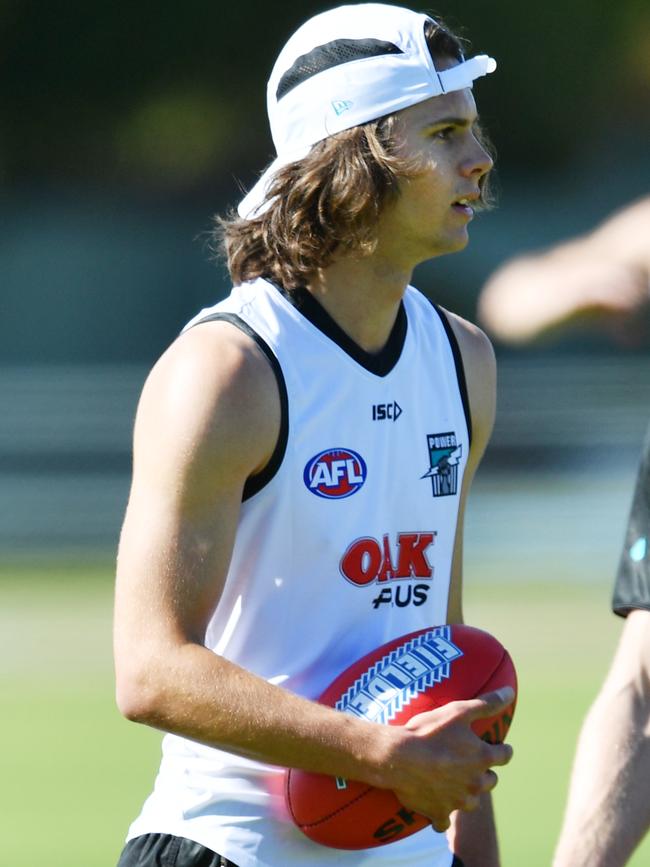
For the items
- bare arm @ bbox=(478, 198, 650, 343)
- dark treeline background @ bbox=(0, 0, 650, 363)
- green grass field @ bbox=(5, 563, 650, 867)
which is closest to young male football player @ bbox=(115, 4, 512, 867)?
bare arm @ bbox=(478, 198, 650, 343)

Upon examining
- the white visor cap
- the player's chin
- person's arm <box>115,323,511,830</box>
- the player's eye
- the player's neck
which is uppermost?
the white visor cap

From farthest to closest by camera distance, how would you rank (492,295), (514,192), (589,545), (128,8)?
(128,8) → (514,192) → (589,545) → (492,295)

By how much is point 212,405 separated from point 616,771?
1.76 metres

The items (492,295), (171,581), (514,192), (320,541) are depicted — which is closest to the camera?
(171,581)

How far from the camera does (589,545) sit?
11.6m

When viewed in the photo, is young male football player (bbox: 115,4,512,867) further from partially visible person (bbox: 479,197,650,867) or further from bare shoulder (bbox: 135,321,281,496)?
partially visible person (bbox: 479,197,650,867)

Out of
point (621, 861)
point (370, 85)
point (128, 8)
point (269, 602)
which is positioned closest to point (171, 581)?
point (269, 602)

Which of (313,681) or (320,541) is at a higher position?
(320,541)

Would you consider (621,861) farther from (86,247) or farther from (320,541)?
(86,247)

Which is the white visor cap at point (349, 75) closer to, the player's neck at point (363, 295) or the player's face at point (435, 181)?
the player's face at point (435, 181)

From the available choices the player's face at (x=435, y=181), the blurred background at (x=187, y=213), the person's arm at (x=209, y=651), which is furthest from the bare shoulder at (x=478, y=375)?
the blurred background at (x=187, y=213)

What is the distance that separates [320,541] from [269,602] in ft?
0.45

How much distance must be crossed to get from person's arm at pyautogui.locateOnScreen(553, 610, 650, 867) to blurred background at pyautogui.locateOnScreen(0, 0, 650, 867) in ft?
26.0

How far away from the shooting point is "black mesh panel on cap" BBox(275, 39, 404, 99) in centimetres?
302
